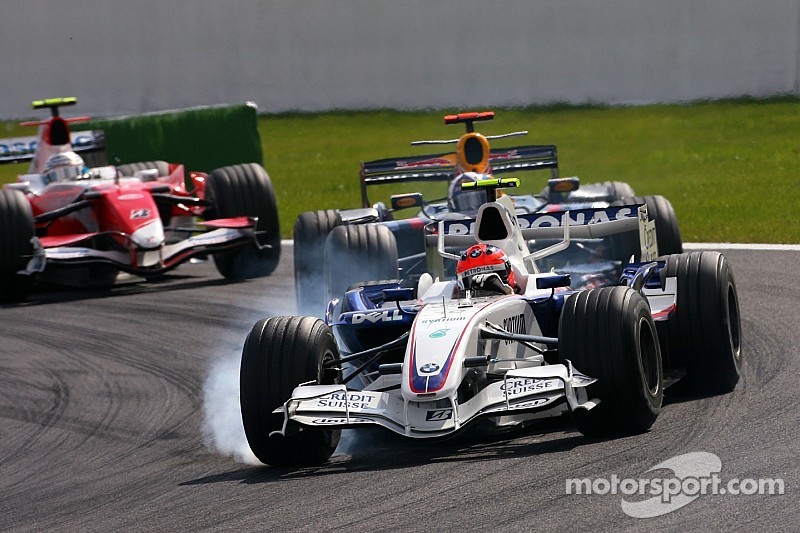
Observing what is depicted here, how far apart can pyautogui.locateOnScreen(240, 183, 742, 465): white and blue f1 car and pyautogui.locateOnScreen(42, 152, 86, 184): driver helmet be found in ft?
31.2

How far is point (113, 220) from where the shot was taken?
17.1 meters

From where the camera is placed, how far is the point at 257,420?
8297mm

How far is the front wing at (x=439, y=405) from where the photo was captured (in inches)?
310

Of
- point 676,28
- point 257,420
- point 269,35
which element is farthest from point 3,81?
point 257,420

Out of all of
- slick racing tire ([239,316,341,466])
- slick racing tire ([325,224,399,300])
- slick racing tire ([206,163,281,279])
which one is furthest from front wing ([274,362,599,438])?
slick racing tire ([206,163,281,279])

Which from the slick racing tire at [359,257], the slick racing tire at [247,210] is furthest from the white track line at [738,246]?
the slick racing tire at [359,257]

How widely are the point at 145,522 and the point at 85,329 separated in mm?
7475

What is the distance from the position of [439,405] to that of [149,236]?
30.8ft

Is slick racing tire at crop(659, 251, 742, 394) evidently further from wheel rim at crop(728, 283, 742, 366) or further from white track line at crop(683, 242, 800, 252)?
white track line at crop(683, 242, 800, 252)

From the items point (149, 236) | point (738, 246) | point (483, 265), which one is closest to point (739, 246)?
point (738, 246)

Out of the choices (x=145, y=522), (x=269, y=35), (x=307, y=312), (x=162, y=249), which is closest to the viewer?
(x=145, y=522)

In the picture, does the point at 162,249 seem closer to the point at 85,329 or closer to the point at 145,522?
the point at 85,329

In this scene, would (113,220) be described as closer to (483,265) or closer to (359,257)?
(359,257)

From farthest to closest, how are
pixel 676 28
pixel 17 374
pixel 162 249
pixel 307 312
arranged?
pixel 676 28, pixel 162 249, pixel 307 312, pixel 17 374
